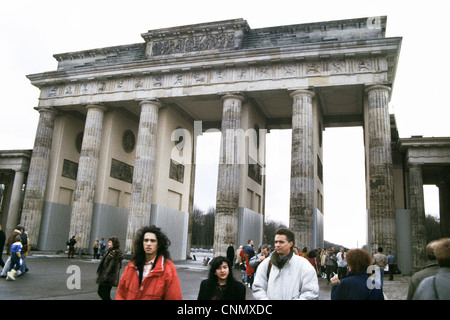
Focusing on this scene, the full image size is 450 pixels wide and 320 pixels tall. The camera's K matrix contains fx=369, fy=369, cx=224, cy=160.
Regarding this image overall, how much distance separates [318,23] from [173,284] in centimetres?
2320

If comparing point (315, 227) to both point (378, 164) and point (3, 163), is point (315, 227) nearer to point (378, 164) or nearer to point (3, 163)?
point (378, 164)

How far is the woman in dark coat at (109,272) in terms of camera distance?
6.39 m

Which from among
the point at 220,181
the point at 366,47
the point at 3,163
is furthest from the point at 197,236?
the point at 366,47

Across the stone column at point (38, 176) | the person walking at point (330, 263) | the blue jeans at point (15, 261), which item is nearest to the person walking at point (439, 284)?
the blue jeans at point (15, 261)

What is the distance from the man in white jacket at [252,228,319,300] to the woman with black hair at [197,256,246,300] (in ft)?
0.68

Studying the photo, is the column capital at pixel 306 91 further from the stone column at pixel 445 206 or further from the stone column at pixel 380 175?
the stone column at pixel 445 206

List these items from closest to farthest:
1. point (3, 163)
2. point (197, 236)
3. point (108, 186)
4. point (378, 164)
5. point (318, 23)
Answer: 1. point (378, 164)
2. point (318, 23)
3. point (108, 186)
4. point (3, 163)
5. point (197, 236)

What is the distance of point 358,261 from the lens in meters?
4.04

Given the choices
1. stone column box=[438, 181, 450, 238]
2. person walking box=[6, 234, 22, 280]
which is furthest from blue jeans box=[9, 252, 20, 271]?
stone column box=[438, 181, 450, 238]

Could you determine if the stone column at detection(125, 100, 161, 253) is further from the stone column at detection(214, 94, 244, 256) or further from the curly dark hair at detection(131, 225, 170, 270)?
the curly dark hair at detection(131, 225, 170, 270)

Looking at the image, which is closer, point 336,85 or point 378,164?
point 378,164

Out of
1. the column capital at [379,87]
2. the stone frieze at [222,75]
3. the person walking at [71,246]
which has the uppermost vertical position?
the stone frieze at [222,75]

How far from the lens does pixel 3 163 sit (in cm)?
3041

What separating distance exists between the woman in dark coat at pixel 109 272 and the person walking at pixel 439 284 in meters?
4.84
